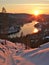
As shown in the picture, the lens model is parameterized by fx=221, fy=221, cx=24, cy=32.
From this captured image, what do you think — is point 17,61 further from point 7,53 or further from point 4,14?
point 4,14

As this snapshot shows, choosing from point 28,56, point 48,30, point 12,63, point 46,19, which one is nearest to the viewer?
point 12,63

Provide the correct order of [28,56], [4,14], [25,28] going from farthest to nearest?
[25,28], [4,14], [28,56]

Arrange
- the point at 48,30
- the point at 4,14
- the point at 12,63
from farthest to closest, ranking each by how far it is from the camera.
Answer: the point at 4,14, the point at 48,30, the point at 12,63

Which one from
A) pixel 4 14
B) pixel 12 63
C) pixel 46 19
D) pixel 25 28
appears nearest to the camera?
pixel 12 63

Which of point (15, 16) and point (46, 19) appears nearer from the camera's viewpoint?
point (46, 19)

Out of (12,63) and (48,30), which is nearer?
(12,63)

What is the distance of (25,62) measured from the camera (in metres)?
0.80

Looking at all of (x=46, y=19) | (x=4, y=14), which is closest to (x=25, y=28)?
(x=4, y=14)

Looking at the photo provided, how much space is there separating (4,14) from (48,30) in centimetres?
127

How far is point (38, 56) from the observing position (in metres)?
0.84

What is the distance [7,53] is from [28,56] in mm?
90

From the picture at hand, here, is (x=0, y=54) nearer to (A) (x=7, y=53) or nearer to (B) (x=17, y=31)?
(A) (x=7, y=53)

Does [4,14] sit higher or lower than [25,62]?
higher

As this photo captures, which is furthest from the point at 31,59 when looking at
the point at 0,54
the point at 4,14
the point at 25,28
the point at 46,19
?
the point at 25,28
